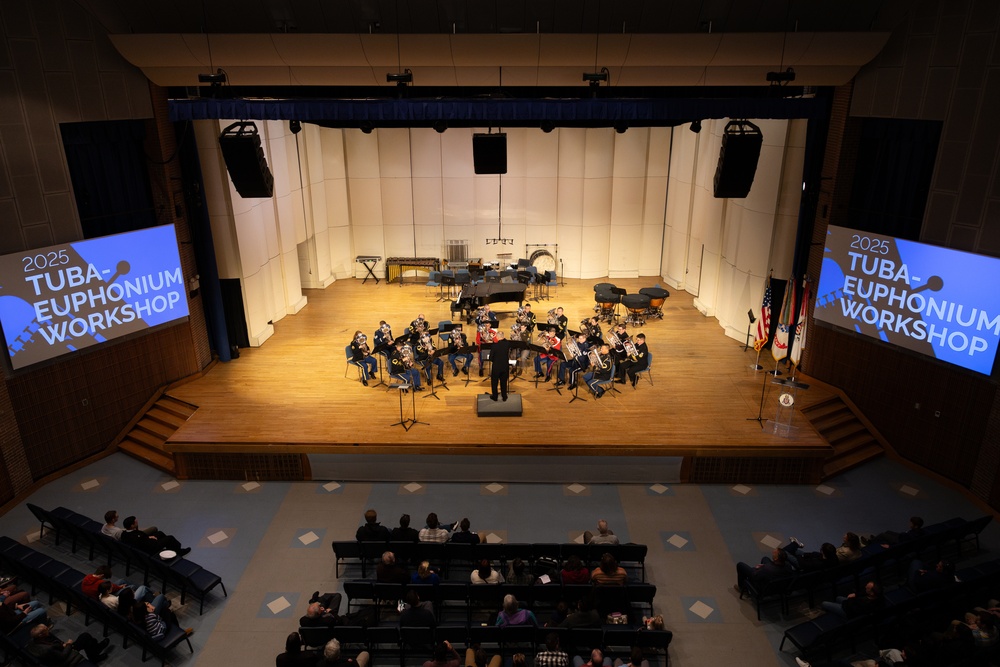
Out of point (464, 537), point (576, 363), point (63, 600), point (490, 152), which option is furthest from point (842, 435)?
point (63, 600)

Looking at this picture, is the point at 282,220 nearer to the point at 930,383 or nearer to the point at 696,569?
the point at 696,569

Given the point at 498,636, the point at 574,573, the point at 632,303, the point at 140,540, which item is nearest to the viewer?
the point at 498,636

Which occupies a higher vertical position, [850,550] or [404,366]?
[404,366]

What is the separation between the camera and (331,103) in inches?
478

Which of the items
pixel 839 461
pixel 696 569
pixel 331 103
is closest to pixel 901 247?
pixel 839 461

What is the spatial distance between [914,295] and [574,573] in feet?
25.6

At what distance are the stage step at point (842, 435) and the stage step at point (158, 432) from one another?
39.5 feet

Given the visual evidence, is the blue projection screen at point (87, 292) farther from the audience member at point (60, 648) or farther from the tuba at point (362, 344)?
the audience member at point (60, 648)

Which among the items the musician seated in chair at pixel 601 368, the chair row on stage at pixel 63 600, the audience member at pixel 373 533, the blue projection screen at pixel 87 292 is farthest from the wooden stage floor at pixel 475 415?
the chair row on stage at pixel 63 600

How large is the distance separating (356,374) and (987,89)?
12476mm

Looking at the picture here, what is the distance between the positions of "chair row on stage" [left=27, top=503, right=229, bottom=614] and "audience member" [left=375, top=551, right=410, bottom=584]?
2.27 metres

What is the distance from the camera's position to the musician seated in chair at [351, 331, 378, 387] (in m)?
13.9

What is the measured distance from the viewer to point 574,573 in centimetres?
873

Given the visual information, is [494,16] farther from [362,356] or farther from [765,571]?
[765,571]
